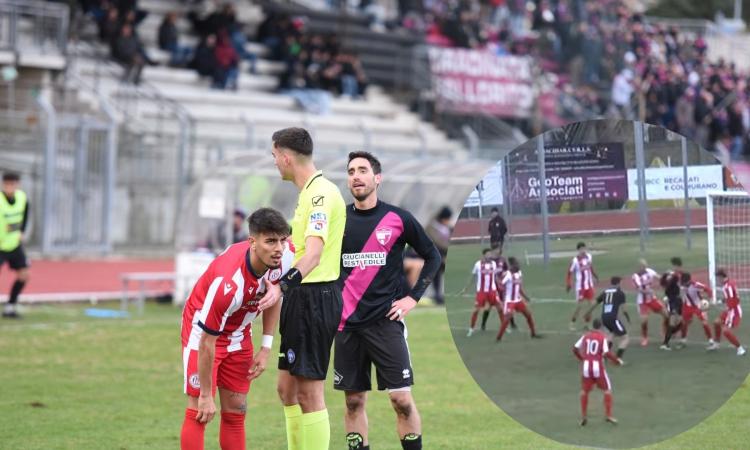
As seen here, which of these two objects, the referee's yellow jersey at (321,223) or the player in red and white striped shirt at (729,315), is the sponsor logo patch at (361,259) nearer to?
the referee's yellow jersey at (321,223)

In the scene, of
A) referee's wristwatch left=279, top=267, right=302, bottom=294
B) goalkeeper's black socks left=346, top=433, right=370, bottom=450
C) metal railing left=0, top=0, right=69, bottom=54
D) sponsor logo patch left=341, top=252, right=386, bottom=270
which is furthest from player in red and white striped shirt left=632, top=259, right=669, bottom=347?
metal railing left=0, top=0, right=69, bottom=54

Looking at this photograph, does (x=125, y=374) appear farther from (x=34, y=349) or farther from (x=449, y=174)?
(x=449, y=174)

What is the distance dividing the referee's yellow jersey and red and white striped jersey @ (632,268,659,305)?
1.82 metres

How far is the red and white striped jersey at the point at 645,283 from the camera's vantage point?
7941mm

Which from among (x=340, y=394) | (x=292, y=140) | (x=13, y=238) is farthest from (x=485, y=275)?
(x=13, y=238)

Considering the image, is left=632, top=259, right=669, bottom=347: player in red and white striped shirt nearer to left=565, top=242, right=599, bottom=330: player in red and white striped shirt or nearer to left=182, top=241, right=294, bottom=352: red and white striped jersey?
left=565, top=242, right=599, bottom=330: player in red and white striped shirt

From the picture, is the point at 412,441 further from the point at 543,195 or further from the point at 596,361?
the point at 543,195

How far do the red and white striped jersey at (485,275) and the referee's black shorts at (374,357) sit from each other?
631 millimetres

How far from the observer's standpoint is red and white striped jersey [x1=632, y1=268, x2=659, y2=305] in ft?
26.1

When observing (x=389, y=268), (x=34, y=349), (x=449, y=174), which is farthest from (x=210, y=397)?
(x=449, y=174)

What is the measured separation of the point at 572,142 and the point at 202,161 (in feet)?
60.7

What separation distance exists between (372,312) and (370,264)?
1.01 ft

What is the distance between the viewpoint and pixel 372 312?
8.41 metres

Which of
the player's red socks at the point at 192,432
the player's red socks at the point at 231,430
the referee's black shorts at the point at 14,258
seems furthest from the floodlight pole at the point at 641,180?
the referee's black shorts at the point at 14,258
